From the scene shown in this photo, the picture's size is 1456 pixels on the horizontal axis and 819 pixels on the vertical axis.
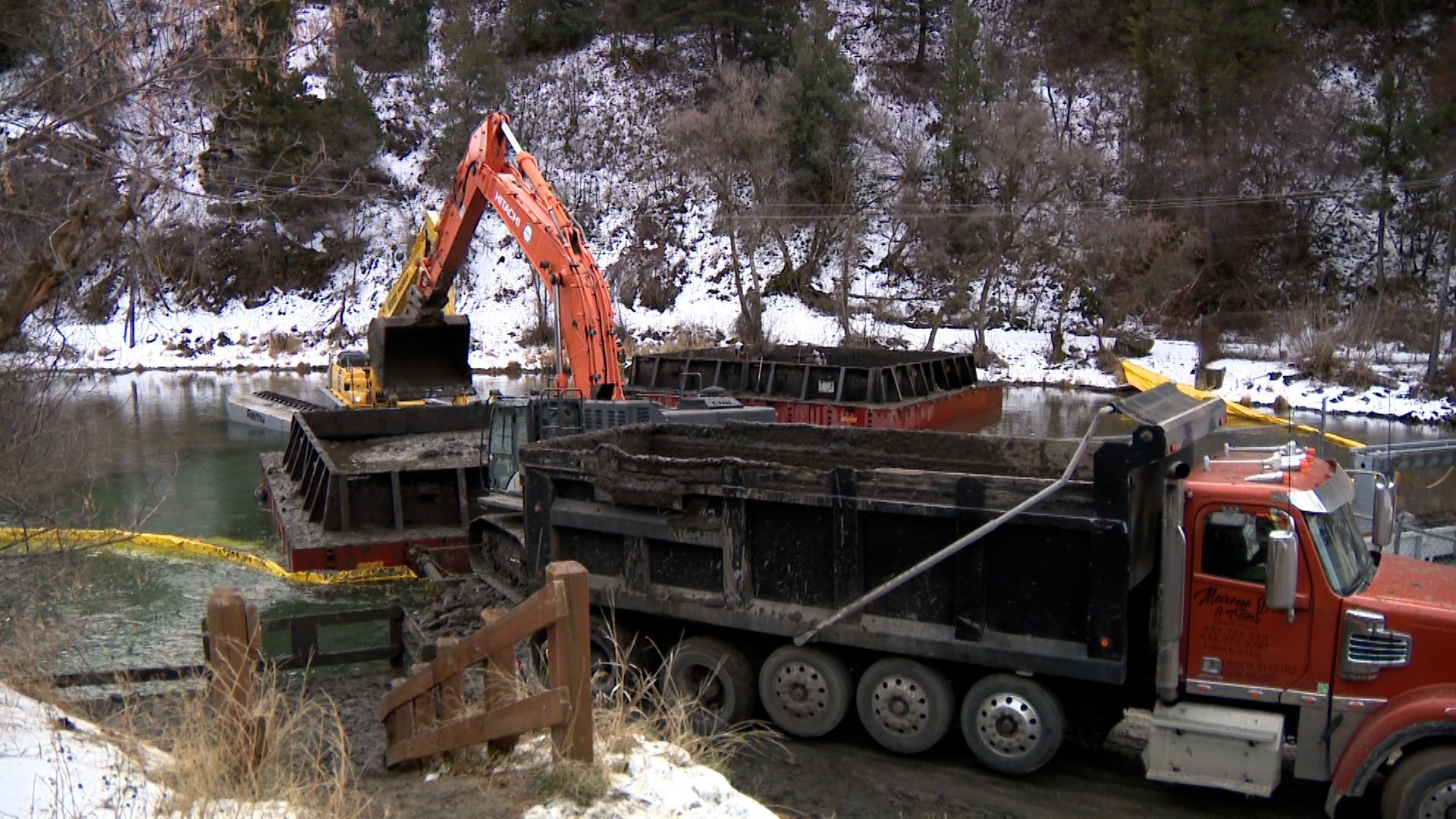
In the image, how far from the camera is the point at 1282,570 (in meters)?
5.76

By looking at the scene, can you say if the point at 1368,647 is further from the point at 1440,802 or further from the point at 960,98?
the point at 960,98

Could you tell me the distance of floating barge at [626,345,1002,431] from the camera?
18.3 metres

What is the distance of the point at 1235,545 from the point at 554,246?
33.3 feet

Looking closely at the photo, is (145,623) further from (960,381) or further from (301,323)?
(301,323)

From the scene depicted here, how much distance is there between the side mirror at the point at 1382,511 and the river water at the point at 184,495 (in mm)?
7335

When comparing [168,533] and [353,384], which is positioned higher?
[353,384]

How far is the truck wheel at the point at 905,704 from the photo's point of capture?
6828 millimetres

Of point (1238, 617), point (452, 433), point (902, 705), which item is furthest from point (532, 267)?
point (1238, 617)

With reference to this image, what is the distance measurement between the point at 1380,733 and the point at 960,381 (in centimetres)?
1656

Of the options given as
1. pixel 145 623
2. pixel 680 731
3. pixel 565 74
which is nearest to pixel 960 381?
pixel 145 623

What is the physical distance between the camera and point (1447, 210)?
32125mm

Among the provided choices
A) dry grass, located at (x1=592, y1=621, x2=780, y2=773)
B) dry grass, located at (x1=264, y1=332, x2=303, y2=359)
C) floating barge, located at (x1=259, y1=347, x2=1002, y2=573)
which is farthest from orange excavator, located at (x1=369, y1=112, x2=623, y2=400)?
dry grass, located at (x1=264, y1=332, x2=303, y2=359)

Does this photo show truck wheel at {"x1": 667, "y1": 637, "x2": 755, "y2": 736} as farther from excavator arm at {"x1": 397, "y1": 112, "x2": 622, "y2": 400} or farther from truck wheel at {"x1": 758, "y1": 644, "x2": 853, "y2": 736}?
excavator arm at {"x1": 397, "y1": 112, "x2": 622, "y2": 400}

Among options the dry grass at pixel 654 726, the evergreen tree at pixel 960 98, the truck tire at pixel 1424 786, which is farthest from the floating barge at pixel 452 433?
the evergreen tree at pixel 960 98
